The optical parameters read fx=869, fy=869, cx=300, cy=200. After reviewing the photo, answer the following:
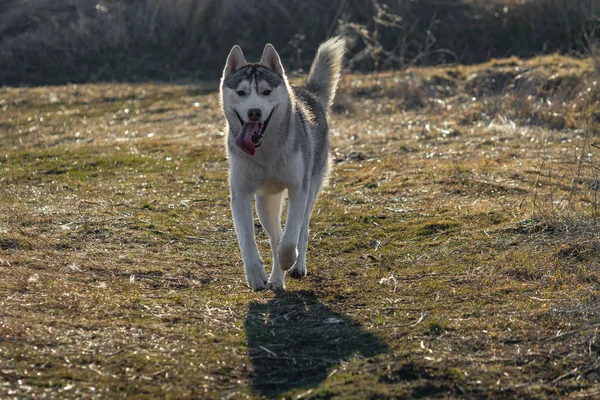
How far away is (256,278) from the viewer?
15.8 feet

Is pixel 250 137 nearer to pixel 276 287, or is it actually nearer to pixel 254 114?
pixel 254 114

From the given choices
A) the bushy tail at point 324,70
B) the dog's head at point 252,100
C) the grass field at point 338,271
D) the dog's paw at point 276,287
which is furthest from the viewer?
the bushy tail at point 324,70

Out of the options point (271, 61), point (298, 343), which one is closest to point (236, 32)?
point (271, 61)

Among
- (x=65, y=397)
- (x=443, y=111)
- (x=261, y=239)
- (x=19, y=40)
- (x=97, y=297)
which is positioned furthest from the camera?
(x=19, y=40)

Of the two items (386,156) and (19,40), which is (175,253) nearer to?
(386,156)

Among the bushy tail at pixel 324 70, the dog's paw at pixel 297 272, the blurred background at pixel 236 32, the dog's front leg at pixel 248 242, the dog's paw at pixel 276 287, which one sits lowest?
the blurred background at pixel 236 32

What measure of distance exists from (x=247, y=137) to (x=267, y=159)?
19 cm

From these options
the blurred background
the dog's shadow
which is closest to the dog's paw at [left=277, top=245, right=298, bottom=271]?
the dog's shadow

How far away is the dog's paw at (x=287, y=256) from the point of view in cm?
490

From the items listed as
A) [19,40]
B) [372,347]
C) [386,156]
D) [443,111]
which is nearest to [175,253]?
[372,347]

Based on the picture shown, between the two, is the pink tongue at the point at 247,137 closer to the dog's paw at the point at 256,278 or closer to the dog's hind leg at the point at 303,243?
the dog's paw at the point at 256,278

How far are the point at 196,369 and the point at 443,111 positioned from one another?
832 centimetres

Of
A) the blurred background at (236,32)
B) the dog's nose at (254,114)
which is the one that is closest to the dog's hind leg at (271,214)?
the dog's nose at (254,114)

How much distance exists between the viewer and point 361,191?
25.6ft
